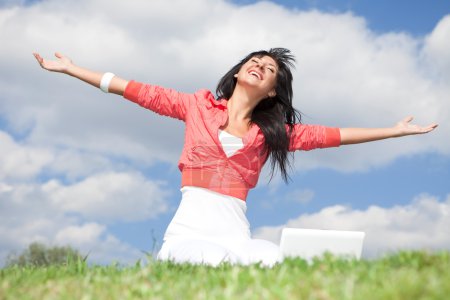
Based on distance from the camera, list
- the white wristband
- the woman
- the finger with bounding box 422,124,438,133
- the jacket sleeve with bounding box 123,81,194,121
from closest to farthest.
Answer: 1. the woman
2. the jacket sleeve with bounding box 123,81,194,121
3. the white wristband
4. the finger with bounding box 422,124,438,133

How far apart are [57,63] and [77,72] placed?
A: 375 millimetres

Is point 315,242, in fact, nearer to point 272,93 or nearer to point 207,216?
point 207,216

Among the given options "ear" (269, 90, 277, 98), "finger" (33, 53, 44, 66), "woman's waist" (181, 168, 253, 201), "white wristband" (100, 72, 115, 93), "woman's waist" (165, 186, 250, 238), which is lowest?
"woman's waist" (165, 186, 250, 238)

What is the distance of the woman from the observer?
730 cm

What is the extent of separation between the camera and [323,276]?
4953 mm

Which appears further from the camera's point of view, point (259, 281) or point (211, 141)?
point (211, 141)

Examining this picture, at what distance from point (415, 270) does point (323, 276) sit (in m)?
0.77

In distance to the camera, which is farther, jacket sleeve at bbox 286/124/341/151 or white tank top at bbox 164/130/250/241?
jacket sleeve at bbox 286/124/341/151

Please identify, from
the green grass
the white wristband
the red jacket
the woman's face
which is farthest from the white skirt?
the white wristband

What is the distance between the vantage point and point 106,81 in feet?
27.0

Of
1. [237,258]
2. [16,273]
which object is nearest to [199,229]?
[237,258]

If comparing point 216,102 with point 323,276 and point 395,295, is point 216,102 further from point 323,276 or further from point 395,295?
point 395,295

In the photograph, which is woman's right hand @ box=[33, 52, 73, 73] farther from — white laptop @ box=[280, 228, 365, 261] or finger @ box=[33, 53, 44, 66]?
white laptop @ box=[280, 228, 365, 261]

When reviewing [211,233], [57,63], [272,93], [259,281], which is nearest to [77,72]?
[57,63]
